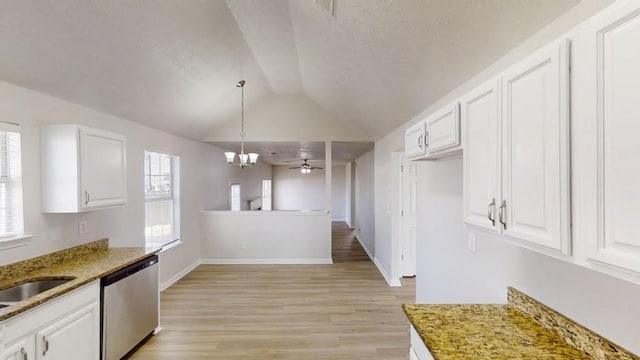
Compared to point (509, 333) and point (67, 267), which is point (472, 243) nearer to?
point (509, 333)

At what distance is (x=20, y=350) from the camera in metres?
1.71

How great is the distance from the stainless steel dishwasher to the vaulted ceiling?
1686mm

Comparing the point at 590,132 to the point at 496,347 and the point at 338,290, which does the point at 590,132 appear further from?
the point at 338,290

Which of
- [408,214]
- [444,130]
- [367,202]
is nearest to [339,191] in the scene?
[367,202]

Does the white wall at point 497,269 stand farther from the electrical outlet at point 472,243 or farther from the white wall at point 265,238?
the white wall at point 265,238

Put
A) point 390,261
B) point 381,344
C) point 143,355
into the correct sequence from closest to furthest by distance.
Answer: point 143,355
point 381,344
point 390,261

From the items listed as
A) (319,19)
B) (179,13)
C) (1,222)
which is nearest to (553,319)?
(319,19)

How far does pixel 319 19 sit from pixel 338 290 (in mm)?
3519

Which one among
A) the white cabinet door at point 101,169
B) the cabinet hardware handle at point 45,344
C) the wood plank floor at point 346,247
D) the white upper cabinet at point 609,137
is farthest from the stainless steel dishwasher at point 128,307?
the wood plank floor at point 346,247

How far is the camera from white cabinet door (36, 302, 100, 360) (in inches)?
73.2

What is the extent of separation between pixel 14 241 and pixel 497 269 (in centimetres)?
344

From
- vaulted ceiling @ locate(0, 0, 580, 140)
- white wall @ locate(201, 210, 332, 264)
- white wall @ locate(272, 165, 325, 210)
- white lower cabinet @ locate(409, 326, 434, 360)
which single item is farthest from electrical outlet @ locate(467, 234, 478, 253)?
white wall @ locate(272, 165, 325, 210)

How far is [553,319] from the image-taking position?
1.42m

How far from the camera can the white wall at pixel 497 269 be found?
116 centimetres
